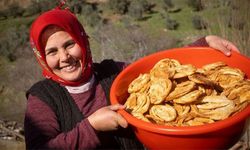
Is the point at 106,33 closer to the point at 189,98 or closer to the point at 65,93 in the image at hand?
the point at 65,93

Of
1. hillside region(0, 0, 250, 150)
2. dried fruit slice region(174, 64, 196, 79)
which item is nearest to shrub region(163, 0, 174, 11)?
hillside region(0, 0, 250, 150)

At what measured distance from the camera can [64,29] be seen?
5.64 ft

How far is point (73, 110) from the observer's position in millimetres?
1798

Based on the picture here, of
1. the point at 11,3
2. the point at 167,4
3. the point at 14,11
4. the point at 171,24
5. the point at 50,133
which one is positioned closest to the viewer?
the point at 50,133

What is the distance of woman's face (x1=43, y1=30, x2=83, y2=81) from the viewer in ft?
5.54

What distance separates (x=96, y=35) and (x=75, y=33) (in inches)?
190

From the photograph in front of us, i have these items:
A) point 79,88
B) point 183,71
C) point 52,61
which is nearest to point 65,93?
point 79,88

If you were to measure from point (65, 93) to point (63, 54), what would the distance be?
0.21 m

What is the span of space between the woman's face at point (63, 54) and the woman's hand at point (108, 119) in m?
0.30

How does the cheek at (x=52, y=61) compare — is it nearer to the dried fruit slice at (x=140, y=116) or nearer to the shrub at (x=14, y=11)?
the dried fruit slice at (x=140, y=116)

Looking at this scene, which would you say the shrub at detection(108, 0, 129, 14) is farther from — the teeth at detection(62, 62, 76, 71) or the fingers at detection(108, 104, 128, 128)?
the fingers at detection(108, 104, 128, 128)

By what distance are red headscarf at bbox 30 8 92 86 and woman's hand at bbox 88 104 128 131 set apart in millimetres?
351

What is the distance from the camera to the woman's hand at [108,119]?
1379mm

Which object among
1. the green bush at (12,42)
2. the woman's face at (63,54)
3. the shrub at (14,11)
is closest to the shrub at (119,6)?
the green bush at (12,42)
